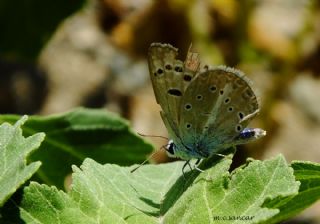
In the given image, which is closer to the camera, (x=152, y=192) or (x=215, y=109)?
(x=152, y=192)

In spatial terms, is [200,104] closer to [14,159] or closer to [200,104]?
[200,104]

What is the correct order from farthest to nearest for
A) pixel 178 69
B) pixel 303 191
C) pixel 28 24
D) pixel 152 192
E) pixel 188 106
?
pixel 28 24
pixel 188 106
pixel 178 69
pixel 152 192
pixel 303 191

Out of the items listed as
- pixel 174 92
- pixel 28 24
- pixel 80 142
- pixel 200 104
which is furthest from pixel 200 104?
pixel 28 24

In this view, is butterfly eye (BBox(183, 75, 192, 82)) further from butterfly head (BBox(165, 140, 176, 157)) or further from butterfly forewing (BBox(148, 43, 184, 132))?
butterfly head (BBox(165, 140, 176, 157))

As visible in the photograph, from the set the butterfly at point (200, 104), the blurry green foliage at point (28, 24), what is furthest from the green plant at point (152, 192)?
the blurry green foliage at point (28, 24)

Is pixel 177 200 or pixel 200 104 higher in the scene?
pixel 200 104

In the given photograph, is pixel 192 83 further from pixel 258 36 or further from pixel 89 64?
pixel 89 64

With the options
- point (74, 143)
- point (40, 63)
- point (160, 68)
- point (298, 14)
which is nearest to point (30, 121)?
point (74, 143)
